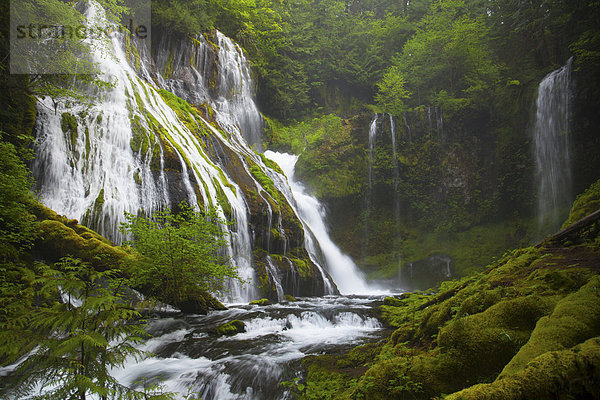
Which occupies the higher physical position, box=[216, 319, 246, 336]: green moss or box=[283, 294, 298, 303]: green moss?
box=[216, 319, 246, 336]: green moss

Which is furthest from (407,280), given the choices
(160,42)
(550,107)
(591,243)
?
(160,42)

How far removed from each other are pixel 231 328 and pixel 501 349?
511 cm

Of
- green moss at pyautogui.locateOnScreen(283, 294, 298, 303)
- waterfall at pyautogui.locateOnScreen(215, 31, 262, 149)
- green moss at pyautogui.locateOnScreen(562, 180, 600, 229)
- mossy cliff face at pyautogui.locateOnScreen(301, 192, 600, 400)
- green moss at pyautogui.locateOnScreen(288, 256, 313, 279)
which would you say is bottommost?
green moss at pyautogui.locateOnScreen(283, 294, 298, 303)

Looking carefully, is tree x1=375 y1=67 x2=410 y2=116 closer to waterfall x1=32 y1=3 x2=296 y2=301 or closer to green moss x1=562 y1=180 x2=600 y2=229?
waterfall x1=32 y1=3 x2=296 y2=301

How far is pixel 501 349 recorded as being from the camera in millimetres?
2738

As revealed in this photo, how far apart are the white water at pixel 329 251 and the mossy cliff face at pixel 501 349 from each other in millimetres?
11587

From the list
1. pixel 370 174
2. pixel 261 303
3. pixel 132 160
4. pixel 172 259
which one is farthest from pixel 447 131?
pixel 172 259

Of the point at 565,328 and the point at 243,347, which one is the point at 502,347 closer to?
the point at 565,328

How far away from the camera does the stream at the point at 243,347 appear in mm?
4441

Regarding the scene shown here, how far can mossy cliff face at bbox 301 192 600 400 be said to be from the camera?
183cm

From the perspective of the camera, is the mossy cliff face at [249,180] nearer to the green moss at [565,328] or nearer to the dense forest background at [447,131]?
the dense forest background at [447,131]

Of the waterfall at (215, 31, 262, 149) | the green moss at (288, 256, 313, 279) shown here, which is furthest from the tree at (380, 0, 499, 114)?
the green moss at (288, 256, 313, 279)

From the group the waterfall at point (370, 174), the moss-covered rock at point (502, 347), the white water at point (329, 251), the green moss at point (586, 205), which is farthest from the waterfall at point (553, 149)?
the moss-covered rock at point (502, 347)

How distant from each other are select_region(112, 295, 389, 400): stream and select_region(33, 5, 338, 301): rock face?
2.17 metres
